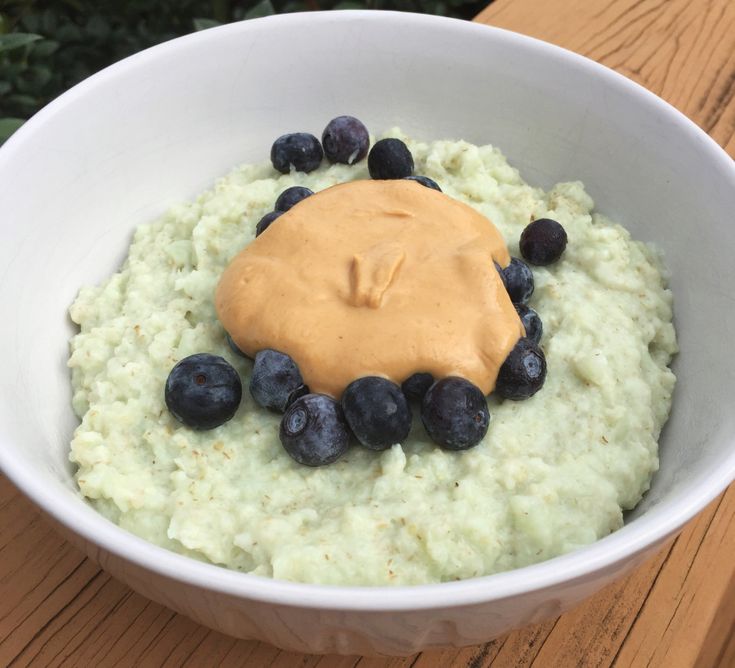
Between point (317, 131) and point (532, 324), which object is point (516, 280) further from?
point (317, 131)

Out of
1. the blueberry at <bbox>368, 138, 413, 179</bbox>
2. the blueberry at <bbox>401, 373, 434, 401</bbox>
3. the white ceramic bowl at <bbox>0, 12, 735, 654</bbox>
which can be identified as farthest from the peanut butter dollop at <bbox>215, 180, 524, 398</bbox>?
the white ceramic bowl at <bbox>0, 12, 735, 654</bbox>

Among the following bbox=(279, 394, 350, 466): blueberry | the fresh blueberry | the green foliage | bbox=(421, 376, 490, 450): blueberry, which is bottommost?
the green foliage

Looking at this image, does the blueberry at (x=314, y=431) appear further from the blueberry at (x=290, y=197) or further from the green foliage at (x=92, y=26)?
the green foliage at (x=92, y=26)

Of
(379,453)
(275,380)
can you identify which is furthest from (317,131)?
(379,453)

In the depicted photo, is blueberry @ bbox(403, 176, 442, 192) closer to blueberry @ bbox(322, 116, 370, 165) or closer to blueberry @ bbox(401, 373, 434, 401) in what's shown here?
blueberry @ bbox(322, 116, 370, 165)

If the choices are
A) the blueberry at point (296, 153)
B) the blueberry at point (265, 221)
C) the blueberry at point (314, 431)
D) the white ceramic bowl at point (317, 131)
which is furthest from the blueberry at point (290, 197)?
the blueberry at point (314, 431)
